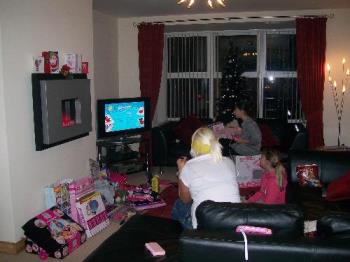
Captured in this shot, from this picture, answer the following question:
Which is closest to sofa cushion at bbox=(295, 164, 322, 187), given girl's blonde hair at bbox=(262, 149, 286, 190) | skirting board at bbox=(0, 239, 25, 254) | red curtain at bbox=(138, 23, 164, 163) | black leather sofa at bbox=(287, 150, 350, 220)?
black leather sofa at bbox=(287, 150, 350, 220)

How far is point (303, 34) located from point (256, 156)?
2.39m

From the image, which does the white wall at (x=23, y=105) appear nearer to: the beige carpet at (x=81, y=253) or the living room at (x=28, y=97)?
the living room at (x=28, y=97)

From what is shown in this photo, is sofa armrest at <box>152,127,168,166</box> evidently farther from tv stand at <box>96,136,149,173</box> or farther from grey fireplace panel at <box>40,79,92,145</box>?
grey fireplace panel at <box>40,79,92,145</box>

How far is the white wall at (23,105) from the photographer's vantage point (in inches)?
122

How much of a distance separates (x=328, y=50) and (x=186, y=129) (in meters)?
2.66

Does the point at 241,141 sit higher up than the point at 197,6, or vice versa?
the point at 197,6

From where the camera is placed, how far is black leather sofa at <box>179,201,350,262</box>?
4.91ft

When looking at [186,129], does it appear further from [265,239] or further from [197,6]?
[265,239]

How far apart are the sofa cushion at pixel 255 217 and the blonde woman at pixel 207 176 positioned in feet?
2.00

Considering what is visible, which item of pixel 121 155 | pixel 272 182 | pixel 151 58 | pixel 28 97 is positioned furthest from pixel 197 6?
pixel 272 182

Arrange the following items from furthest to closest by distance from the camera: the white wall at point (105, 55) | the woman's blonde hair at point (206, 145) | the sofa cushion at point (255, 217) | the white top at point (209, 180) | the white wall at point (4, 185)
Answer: the white wall at point (105, 55)
the white wall at point (4, 185)
the woman's blonde hair at point (206, 145)
the white top at point (209, 180)
the sofa cushion at point (255, 217)

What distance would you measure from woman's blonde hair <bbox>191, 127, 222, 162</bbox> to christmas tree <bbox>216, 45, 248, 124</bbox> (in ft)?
12.2

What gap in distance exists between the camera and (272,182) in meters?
3.27

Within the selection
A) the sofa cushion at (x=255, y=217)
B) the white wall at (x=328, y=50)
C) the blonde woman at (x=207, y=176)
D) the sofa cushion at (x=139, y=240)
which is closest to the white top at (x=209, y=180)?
the blonde woman at (x=207, y=176)
